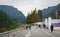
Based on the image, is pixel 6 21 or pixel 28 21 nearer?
pixel 6 21

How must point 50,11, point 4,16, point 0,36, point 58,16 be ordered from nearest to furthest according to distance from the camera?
1. point 0,36
2. point 4,16
3. point 58,16
4. point 50,11

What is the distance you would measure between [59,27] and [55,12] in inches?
3266

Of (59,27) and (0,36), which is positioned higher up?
(0,36)

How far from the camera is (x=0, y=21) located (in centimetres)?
5216

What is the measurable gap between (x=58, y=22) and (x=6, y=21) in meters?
25.8

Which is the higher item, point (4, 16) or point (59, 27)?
point (4, 16)

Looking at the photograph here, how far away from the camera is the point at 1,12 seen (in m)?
59.2

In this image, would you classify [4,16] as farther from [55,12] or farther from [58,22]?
[55,12]

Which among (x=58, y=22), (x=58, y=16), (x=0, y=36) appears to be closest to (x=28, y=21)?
(x=58, y=16)

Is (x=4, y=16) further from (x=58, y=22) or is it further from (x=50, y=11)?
(x=50, y=11)

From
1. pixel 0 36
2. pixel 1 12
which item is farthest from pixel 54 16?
pixel 0 36

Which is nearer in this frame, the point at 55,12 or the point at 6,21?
the point at 6,21

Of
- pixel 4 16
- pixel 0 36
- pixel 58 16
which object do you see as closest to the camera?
pixel 0 36

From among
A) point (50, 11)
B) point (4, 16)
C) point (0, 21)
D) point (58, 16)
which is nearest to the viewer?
point (0, 21)
